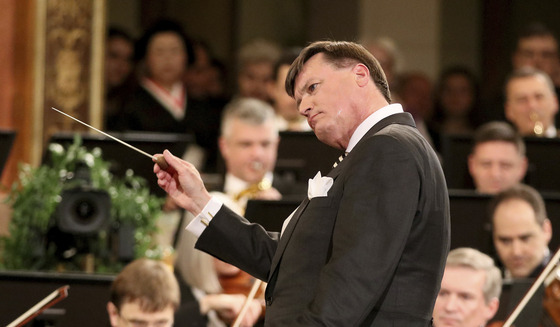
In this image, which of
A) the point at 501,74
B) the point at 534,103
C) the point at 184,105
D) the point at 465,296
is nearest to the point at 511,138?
the point at 534,103

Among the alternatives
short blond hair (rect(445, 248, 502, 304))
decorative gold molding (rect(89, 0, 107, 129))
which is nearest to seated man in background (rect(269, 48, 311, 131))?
decorative gold molding (rect(89, 0, 107, 129))

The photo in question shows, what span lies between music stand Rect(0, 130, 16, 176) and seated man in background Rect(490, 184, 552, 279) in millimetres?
1982

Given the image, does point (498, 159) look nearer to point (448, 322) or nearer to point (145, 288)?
point (448, 322)

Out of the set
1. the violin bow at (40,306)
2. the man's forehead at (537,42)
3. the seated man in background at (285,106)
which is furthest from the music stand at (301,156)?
the man's forehead at (537,42)

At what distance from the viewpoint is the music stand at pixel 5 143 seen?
438 centimetres

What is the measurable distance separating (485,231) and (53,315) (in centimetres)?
196

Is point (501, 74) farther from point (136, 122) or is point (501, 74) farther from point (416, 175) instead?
point (416, 175)

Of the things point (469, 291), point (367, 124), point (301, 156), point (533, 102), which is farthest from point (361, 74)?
point (533, 102)

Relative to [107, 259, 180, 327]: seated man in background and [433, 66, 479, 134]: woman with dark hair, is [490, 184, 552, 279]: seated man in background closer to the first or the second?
[107, 259, 180, 327]: seated man in background

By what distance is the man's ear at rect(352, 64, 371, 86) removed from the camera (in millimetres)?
2418

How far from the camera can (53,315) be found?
3.72 m

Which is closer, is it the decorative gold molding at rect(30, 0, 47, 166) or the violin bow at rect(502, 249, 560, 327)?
the violin bow at rect(502, 249, 560, 327)

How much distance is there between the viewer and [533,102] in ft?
19.6

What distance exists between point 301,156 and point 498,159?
0.96m
